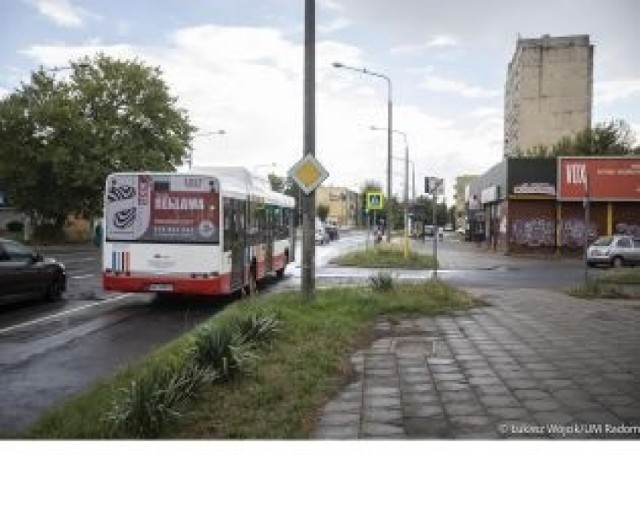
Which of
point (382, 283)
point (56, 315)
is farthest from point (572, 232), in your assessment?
point (56, 315)

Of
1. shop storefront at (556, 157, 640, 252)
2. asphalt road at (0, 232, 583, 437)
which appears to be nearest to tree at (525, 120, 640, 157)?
shop storefront at (556, 157, 640, 252)

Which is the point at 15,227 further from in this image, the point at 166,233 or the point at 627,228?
the point at 166,233

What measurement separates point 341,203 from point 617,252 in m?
141

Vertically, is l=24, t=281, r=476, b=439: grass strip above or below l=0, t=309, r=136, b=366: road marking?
above

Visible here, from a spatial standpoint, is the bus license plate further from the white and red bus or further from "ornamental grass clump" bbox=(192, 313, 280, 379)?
"ornamental grass clump" bbox=(192, 313, 280, 379)

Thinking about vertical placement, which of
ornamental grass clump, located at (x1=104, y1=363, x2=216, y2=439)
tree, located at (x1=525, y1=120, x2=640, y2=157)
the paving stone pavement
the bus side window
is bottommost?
the paving stone pavement

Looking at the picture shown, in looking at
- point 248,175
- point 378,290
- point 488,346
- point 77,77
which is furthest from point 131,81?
point 488,346

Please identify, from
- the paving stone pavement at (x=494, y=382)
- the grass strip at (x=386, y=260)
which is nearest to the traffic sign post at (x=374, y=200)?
A: the grass strip at (x=386, y=260)

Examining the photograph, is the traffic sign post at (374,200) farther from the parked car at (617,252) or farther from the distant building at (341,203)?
the distant building at (341,203)

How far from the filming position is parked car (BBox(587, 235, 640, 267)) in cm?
3488

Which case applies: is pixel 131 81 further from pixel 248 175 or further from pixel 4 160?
pixel 248 175

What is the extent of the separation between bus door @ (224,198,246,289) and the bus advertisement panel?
47cm

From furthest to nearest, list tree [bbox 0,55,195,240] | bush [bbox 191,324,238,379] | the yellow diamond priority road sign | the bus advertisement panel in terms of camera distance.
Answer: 1. tree [bbox 0,55,195,240]
2. the bus advertisement panel
3. the yellow diamond priority road sign
4. bush [bbox 191,324,238,379]

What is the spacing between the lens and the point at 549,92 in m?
88.4
